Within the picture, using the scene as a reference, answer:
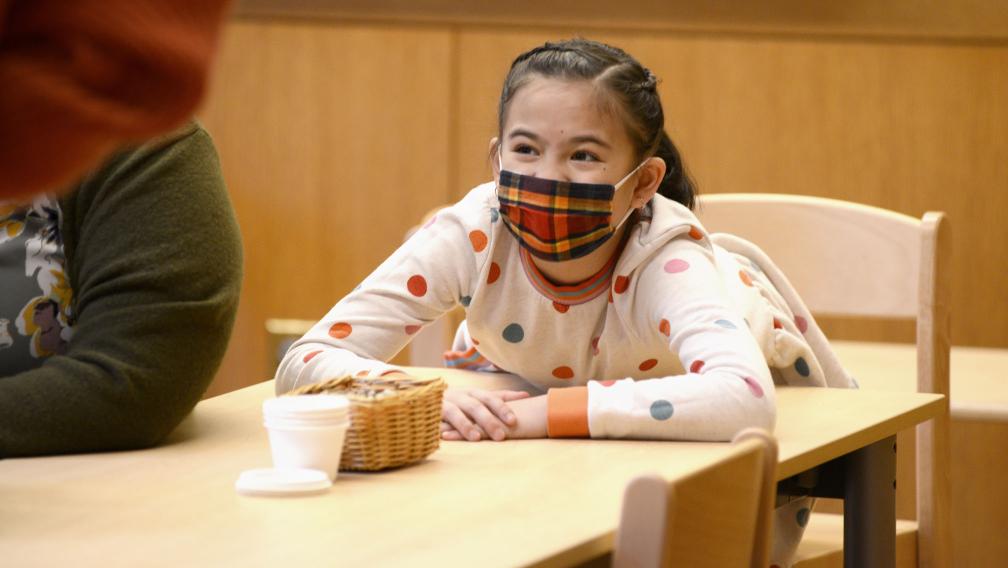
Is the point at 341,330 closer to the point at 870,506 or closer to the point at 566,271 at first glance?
the point at 566,271

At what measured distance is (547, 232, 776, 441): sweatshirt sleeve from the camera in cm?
145

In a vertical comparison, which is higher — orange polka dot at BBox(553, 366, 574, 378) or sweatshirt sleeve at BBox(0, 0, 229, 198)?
sweatshirt sleeve at BBox(0, 0, 229, 198)

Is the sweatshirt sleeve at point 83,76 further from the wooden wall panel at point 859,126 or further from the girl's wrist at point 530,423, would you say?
the wooden wall panel at point 859,126

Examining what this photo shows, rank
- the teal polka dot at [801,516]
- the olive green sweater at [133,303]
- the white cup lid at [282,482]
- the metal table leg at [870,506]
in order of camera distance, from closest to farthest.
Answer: the white cup lid at [282,482], the olive green sweater at [133,303], the metal table leg at [870,506], the teal polka dot at [801,516]

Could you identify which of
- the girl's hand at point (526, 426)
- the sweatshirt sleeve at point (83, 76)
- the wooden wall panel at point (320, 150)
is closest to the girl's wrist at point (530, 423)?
the girl's hand at point (526, 426)

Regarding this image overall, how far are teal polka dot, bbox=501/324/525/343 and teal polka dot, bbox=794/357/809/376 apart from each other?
15.7 inches

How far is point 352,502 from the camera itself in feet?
3.78

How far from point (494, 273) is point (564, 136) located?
21cm

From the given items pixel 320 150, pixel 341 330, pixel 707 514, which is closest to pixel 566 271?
pixel 341 330

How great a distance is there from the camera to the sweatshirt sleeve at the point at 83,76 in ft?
Answer: 1.71

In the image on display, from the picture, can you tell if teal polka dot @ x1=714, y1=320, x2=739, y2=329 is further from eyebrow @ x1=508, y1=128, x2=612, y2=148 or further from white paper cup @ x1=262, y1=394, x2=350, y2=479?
white paper cup @ x1=262, y1=394, x2=350, y2=479

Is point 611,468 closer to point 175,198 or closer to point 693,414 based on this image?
point 693,414

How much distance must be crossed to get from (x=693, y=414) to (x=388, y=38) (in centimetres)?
253

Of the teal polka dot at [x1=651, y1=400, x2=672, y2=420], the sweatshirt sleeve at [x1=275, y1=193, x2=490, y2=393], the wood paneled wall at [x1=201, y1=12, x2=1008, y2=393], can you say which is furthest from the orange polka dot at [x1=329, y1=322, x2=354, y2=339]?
the wood paneled wall at [x1=201, y1=12, x2=1008, y2=393]
